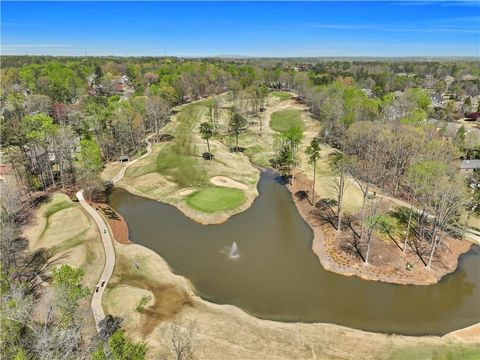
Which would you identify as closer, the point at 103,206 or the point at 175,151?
the point at 103,206

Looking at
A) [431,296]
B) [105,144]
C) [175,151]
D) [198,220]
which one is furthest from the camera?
[175,151]

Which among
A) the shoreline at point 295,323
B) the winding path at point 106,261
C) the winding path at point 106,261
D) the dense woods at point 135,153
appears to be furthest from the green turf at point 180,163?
the shoreline at point 295,323

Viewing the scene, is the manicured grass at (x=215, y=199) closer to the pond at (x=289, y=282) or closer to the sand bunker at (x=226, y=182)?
the sand bunker at (x=226, y=182)

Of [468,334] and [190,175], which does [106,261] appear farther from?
[468,334]

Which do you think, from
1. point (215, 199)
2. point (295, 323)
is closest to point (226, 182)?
point (215, 199)

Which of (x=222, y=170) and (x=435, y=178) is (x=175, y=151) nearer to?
(x=222, y=170)

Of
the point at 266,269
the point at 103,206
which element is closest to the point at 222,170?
the point at 103,206

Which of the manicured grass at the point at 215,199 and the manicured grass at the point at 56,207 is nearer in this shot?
the manicured grass at the point at 56,207
